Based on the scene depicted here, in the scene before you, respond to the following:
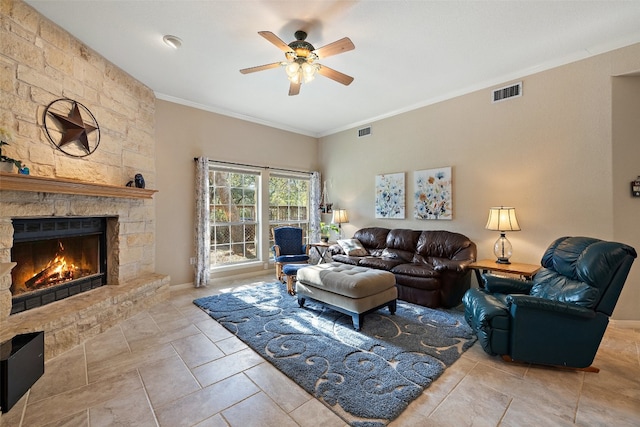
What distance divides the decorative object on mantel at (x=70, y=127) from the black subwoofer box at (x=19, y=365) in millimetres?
1770

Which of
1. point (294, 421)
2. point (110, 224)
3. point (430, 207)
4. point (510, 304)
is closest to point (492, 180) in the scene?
point (430, 207)

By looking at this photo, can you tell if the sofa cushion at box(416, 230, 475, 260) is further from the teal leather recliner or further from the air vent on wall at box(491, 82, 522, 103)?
the air vent on wall at box(491, 82, 522, 103)

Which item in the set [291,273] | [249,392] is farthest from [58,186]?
[291,273]

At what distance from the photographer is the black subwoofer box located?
172 centimetres

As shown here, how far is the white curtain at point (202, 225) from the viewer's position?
4.50 metres

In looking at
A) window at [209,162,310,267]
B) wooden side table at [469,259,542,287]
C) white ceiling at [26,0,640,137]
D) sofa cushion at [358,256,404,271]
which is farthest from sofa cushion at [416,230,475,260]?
window at [209,162,310,267]

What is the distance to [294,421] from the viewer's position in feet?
5.47

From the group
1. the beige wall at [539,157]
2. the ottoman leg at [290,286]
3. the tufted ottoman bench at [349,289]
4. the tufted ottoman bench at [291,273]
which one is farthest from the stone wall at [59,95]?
the beige wall at [539,157]

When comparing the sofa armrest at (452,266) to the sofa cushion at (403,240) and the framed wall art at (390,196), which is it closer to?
the sofa cushion at (403,240)

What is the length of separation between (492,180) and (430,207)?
0.95 m

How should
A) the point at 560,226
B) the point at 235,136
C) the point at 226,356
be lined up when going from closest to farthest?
the point at 226,356 < the point at 560,226 < the point at 235,136

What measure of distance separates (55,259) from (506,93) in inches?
226

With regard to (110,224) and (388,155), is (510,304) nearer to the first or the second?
(388,155)

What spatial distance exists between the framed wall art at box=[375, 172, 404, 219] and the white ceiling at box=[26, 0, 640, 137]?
144 cm
